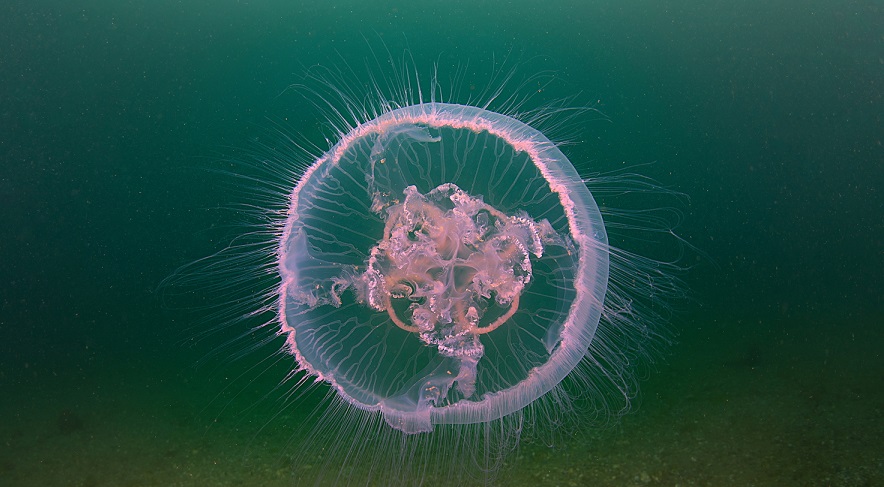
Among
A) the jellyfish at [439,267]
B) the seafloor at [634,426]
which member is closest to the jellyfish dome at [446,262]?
the jellyfish at [439,267]

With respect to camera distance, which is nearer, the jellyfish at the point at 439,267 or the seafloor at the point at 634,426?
the jellyfish at the point at 439,267

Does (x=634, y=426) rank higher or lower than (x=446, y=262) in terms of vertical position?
lower

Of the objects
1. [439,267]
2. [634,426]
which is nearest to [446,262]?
[439,267]

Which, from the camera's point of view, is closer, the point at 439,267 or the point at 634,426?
the point at 439,267

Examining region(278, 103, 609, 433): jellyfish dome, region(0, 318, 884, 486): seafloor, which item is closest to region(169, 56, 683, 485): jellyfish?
region(278, 103, 609, 433): jellyfish dome

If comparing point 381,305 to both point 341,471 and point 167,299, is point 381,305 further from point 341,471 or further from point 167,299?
point 167,299

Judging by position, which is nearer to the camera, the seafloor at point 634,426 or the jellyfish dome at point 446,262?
the jellyfish dome at point 446,262

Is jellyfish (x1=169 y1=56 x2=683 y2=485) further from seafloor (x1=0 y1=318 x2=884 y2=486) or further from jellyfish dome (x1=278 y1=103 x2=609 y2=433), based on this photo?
seafloor (x1=0 y1=318 x2=884 y2=486)

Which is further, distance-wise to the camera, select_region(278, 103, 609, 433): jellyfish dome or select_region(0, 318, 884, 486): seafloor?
select_region(0, 318, 884, 486): seafloor

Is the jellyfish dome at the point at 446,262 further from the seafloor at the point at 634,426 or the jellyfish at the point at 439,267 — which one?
the seafloor at the point at 634,426

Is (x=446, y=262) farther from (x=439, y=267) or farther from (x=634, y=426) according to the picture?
(x=634, y=426)
